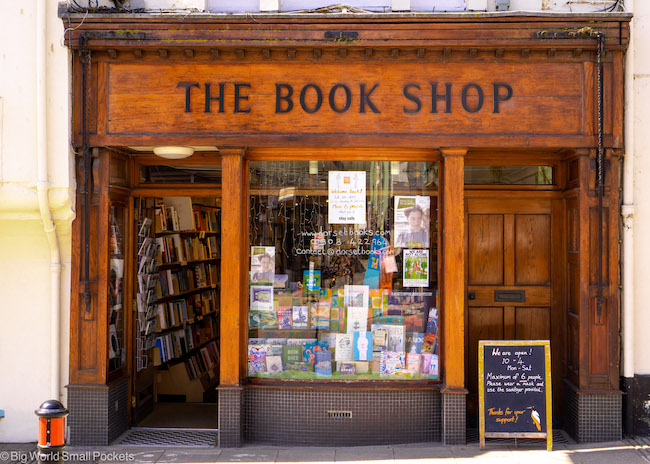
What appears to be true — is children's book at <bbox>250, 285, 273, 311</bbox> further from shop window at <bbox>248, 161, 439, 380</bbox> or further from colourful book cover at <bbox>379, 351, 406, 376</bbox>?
colourful book cover at <bbox>379, 351, 406, 376</bbox>

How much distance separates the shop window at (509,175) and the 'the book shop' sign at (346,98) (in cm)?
77

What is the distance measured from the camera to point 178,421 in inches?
289

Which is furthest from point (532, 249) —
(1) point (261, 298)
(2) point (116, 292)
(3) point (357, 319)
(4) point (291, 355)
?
(2) point (116, 292)

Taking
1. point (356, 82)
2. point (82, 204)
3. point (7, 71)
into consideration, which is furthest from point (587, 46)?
point (7, 71)

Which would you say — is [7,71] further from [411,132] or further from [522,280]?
[522,280]

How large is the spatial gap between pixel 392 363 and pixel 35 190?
4.31m

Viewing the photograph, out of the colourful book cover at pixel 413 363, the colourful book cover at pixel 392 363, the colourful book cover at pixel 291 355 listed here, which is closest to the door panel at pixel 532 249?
the colourful book cover at pixel 413 363

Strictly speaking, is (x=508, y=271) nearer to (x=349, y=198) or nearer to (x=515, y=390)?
(x=515, y=390)

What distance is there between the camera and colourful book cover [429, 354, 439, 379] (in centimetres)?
646

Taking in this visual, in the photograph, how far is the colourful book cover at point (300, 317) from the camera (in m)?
6.71

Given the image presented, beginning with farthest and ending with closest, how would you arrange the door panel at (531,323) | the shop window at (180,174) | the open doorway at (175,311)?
the open doorway at (175,311) < the shop window at (180,174) < the door panel at (531,323)

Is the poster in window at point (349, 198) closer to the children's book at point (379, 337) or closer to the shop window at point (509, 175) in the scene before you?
the children's book at point (379, 337)

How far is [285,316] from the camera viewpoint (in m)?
6.72

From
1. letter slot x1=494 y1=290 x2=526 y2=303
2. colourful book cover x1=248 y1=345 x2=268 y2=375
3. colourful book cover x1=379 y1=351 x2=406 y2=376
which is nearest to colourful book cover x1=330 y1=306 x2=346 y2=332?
colourful book cover x1=379 y1=351 x2=406 y2=376
